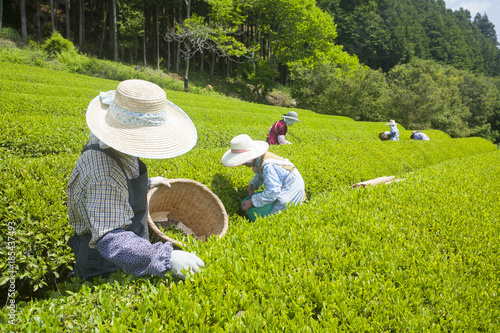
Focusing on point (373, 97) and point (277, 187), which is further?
point (373, 97)

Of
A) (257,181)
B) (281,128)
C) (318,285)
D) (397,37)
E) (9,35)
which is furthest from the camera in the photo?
(397,37)

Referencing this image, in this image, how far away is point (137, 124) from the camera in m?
1.99

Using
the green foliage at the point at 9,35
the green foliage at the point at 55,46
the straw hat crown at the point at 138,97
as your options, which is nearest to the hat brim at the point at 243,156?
the straw hat crown at the point at 138,97

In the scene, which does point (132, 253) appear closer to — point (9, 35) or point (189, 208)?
point (189, 208)

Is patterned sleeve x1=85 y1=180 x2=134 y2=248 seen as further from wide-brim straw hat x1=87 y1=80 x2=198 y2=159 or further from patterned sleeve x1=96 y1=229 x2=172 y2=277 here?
wide-brim straw hat x1=87 y1=80 x2=198 y2=159

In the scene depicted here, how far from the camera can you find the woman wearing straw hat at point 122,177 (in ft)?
6.07

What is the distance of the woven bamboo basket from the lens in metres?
3.55

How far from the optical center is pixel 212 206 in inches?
143

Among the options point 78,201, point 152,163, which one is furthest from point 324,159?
point 78,201

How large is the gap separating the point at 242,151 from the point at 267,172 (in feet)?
1.54

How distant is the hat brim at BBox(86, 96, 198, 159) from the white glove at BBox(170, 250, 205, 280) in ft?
2.61

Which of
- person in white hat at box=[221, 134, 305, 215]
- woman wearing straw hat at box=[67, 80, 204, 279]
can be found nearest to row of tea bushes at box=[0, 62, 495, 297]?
person in white hat at box=[221, 134, 305, 215]

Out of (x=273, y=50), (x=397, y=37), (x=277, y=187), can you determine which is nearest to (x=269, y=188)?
(x=277, y=187)

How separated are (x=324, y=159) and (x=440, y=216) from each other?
11.0 ft
